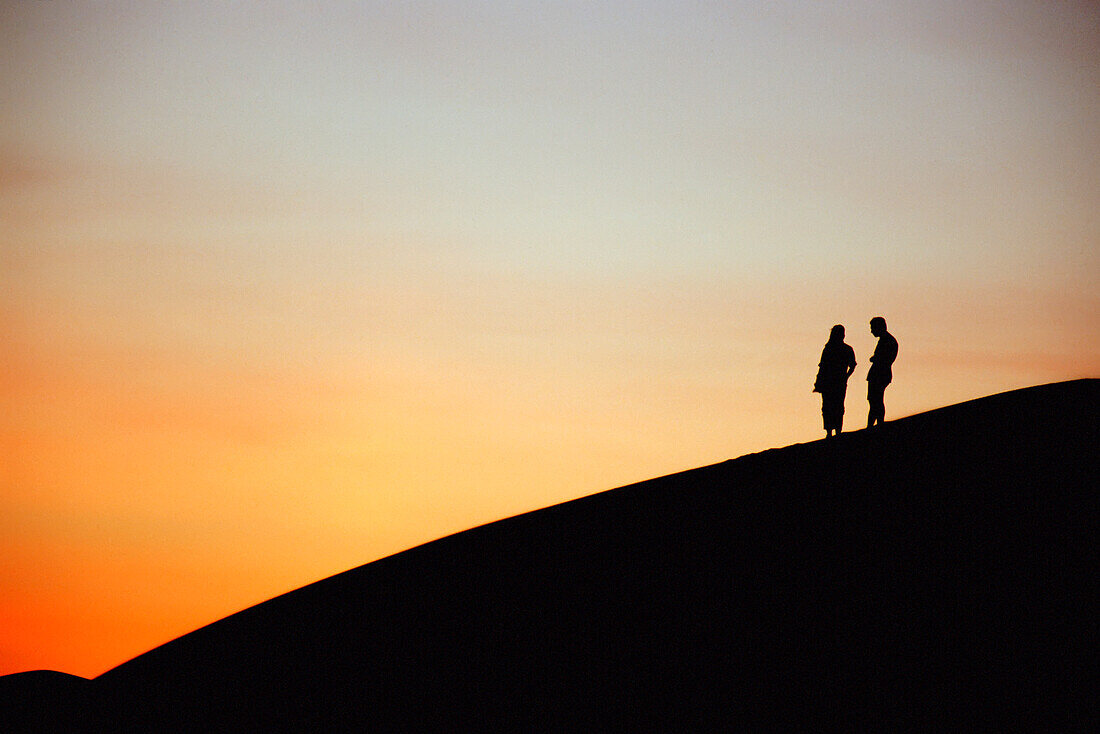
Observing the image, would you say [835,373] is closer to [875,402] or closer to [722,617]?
[875,402]

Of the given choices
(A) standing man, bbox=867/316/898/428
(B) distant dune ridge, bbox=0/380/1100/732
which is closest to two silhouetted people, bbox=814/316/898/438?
(A) standing man, bbox=867/316/898/428

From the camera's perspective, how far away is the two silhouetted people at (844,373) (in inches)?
613

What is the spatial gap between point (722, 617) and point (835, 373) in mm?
6395

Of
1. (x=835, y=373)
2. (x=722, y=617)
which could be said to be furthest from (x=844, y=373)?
(x=722, y=617)

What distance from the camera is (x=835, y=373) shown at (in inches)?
622

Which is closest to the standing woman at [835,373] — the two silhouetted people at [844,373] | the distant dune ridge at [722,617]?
the two silhouetted people at [844,373]

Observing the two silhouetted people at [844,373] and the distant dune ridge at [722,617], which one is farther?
the two silhouetted people at [844,373]

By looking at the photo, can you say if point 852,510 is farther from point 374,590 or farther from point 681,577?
point 374,590

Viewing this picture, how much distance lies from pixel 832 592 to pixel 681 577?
5.73 feet

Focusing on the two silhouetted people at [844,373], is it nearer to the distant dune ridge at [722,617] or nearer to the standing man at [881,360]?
the standing man at [881,360]

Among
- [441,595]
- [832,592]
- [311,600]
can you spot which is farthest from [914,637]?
[311,600]

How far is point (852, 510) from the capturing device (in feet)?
40.5

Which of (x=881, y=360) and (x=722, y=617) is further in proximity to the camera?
(x=881, y=360)

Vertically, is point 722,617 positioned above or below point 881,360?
below
